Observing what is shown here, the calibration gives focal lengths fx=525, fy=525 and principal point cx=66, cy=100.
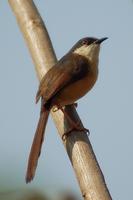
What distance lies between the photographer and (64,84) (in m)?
4.82

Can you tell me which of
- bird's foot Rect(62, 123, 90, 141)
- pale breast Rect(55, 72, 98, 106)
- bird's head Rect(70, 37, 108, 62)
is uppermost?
bird's head Rect(70, 37, 108, 62)

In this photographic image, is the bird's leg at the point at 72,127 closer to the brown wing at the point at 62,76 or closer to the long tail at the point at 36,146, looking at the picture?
the long tail at the point at 36,146

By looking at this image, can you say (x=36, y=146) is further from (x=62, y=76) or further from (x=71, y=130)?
(x=62, y=76)

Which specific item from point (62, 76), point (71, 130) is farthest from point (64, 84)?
point (71, 130)

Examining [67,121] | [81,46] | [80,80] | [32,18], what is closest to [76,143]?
[67,121]

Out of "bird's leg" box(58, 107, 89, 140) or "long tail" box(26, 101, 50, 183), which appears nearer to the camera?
"long tail" box(26, 101, 50, 183)

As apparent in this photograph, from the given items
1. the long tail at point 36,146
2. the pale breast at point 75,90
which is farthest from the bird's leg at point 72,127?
the pale breast at point 75,90

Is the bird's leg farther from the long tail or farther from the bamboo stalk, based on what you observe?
the long tail

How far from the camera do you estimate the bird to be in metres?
4.30

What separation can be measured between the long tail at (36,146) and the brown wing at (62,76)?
0.19 m

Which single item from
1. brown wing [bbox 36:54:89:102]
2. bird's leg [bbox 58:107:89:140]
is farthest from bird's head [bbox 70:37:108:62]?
bird's leg [bbox 58:107:89:140]

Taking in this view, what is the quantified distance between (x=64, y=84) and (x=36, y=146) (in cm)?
95

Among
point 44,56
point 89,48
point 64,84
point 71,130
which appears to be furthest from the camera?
point 89,48

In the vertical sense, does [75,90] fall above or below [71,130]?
above
